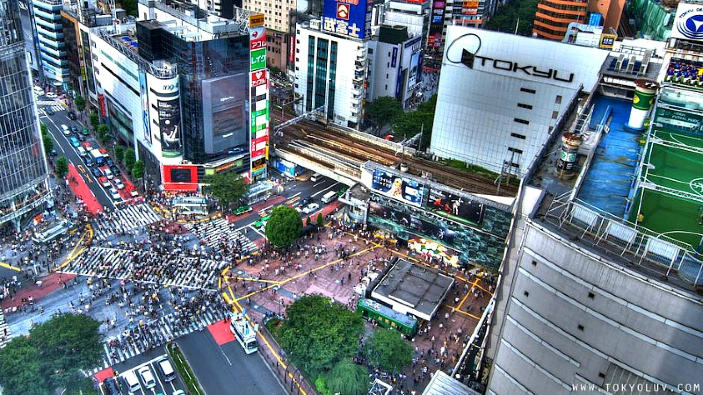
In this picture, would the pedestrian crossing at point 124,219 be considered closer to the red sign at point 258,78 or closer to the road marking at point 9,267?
the road marking at point 9,267

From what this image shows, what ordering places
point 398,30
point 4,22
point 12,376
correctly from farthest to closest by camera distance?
point 398,30
point 4,22
point 12,376

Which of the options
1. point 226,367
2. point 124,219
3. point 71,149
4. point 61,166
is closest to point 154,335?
point 226,367

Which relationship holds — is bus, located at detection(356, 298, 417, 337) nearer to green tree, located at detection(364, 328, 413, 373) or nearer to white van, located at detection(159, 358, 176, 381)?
green tree, located at detection(364, 328, 413, 373)

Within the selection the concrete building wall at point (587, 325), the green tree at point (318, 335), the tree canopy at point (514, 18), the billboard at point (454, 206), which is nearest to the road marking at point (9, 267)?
the green tree at point (318, 335)

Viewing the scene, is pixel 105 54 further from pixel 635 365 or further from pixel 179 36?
pixel 635 365

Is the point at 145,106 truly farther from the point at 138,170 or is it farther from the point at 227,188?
the point at 227,188

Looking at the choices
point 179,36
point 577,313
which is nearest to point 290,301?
point 179,36
